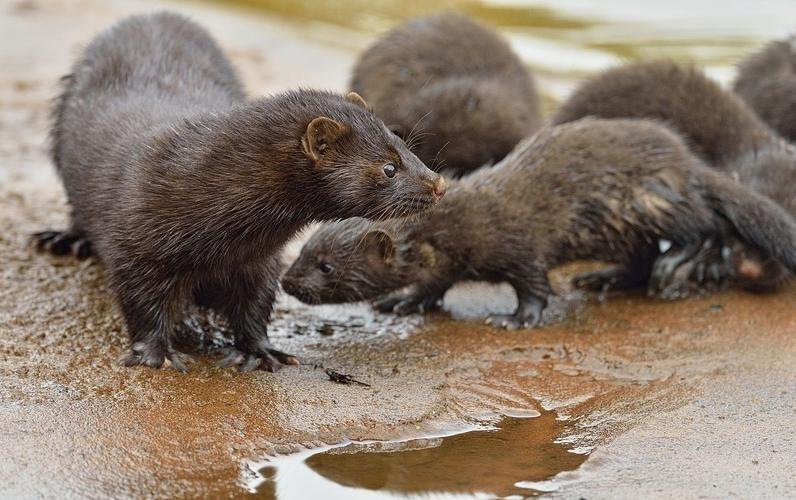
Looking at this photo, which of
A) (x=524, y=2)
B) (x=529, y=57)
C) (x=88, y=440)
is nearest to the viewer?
(x=88, y=440)

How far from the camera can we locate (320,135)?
5770mm

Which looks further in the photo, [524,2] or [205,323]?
[524,2]

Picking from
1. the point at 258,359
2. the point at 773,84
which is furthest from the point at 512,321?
the point at 773,84

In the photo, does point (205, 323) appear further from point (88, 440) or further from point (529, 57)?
point (529, 57)

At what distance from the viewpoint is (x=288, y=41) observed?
15.6 metres

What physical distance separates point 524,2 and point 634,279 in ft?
31.4

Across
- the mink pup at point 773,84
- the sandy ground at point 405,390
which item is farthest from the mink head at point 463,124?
the mink pup at point 773,84

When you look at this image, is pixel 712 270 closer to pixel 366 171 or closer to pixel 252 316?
pixel 366 171

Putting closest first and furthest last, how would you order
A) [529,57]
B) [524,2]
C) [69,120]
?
Result: [69,120] < [529,57] < [524,2]

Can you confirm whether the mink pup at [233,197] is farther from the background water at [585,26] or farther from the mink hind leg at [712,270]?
the background water at [585,26]

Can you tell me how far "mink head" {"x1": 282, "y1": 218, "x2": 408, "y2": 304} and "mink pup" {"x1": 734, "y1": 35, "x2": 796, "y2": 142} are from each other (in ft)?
16.5

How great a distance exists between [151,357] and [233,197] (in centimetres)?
96

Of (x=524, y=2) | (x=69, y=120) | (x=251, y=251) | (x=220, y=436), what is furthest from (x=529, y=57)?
(x=220, y=436)

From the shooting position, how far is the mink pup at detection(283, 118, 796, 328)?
24.1 feet
